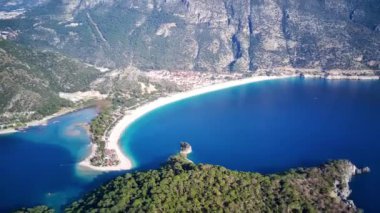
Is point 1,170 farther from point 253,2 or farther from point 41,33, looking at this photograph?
point 253,2

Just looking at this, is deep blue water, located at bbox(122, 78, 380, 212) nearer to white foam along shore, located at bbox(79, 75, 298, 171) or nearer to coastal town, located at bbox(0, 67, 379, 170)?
white foam along shore, located at bbox(79, 75, 298, 171)

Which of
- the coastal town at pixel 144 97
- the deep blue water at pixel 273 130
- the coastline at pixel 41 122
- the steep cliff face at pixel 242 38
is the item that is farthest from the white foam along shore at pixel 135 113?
the coastline at pixel 41 122

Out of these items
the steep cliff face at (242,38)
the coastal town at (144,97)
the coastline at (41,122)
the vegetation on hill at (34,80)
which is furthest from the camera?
the steep cliff face at (242,38)

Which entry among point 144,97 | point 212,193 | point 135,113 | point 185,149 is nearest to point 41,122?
point 135,113

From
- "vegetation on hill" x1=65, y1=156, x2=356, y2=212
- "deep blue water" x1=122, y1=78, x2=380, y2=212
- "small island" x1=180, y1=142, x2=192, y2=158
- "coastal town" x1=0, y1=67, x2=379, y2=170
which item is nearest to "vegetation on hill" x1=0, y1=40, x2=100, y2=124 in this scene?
"coastal town" x1=0, y1=67, x2=379, y2=170

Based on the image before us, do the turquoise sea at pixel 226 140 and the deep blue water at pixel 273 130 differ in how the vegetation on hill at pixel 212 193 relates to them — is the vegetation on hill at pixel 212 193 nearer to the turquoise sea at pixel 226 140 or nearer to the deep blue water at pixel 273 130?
the turquoise sea at pixel 226 140

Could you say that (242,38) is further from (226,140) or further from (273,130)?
(226,140)
